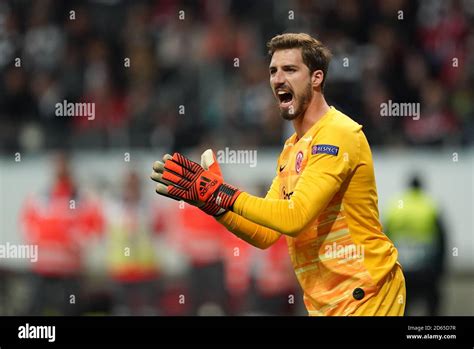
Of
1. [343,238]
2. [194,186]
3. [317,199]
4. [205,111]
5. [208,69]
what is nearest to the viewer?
[317,199]

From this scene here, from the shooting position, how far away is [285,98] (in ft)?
20.6

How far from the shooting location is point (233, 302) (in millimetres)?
12695

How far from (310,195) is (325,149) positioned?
0.32 meters

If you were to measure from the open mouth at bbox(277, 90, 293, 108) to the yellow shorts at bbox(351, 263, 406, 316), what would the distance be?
3.63 ft

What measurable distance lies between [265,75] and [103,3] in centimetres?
350

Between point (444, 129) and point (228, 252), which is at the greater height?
point (444, 129)

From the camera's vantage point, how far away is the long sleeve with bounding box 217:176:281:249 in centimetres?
629

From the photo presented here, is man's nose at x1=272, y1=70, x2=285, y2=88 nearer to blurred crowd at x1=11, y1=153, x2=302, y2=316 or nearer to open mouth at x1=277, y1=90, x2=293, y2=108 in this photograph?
open mouth at x1=277, y1=90, x2=293, y2=108

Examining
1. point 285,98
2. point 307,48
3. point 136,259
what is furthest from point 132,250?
point 307,48

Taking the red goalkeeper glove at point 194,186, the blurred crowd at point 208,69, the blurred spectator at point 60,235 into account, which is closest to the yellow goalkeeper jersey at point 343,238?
the red goalkeeper glove at point 194,186

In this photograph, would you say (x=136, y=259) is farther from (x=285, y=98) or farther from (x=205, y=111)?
(x=285, y=98)
